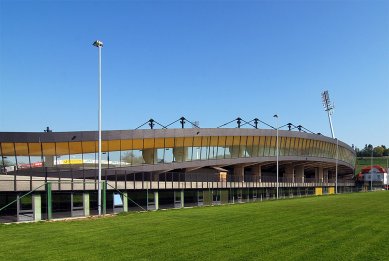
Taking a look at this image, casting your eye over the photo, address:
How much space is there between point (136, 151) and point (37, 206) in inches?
1031

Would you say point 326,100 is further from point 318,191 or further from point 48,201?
point 48,201

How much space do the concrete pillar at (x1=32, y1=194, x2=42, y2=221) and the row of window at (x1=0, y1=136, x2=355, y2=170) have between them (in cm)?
1570

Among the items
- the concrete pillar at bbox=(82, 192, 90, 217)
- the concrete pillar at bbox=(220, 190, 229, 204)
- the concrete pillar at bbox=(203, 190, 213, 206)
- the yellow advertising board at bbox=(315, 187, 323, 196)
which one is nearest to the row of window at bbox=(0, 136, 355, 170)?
the concrete pillar at bbox=(220, 190, 229, 204)

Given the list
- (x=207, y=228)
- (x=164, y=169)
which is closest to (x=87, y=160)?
(x=164, y=169)

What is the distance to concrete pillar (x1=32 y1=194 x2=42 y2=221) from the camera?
1142 inches

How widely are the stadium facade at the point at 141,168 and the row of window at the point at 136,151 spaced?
0.08 m

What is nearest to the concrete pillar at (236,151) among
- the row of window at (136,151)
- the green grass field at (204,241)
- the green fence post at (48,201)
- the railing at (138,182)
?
the row of window at (136,151)

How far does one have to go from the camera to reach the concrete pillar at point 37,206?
2900 centimetres

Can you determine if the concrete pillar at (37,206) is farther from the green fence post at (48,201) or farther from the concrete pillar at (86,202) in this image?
the concrete pillar at (86,202)

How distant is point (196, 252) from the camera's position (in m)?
13.7

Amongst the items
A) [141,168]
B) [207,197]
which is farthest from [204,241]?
[141,168]

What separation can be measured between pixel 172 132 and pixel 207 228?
125 ft

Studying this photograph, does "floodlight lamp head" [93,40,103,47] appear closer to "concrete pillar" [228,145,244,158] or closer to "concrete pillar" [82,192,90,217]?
"concrete pillar" [82,192,90,217]

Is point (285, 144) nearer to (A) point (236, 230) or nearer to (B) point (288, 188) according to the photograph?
(B) point (288, 188)
